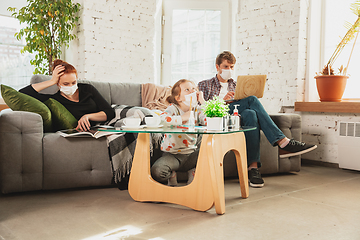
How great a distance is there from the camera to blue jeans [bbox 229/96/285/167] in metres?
2.31

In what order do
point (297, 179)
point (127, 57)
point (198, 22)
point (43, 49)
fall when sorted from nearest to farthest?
point (297, 179) < point (43, 49) < point (127, 57) < point (198, 22)

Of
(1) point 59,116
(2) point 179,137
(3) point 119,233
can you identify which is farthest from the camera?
(1) point 59,116

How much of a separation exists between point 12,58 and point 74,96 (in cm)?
172

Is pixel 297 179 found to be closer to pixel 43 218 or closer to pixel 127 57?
pixel 43 218

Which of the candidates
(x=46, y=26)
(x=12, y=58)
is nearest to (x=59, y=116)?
(x=46, y=26)

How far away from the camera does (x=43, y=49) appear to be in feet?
11.3

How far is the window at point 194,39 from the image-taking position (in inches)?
161

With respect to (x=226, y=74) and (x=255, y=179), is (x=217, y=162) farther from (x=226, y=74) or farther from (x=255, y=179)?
(x=226, y=74)

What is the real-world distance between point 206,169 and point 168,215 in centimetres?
30

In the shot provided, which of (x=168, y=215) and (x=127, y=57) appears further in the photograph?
(x=127, y=57)

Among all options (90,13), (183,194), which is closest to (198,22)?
(90,13)

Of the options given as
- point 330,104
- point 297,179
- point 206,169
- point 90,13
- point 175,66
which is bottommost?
point 297,179

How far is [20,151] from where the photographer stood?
193 centimetres

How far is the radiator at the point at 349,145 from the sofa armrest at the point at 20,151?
244cm
